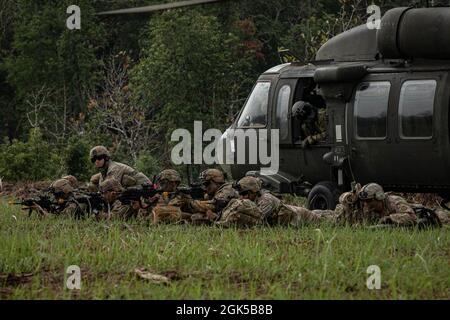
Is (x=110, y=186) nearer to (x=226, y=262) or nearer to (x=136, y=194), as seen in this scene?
(x=136, y=194)

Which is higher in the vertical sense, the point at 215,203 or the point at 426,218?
the point at 215,203

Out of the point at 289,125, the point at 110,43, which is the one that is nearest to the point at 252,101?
the point at 289,125

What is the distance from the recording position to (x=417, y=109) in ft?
44.1

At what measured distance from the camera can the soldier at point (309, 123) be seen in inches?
601

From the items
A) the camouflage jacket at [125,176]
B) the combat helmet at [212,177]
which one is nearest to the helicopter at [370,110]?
the combat helmet at [212,177]

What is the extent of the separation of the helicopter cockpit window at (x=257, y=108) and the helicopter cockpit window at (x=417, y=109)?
300cm

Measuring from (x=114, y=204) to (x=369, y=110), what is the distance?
12.5 ft

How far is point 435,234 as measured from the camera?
1127cm

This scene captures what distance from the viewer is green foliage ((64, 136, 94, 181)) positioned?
2333cm

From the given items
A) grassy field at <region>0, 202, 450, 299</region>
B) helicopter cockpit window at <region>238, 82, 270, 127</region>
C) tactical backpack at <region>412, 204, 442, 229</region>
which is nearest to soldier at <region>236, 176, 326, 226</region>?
grassy field at <region>0, 202, 450, 299</region>

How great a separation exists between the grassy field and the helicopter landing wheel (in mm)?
2736

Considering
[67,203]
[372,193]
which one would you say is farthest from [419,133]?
[67,203]
